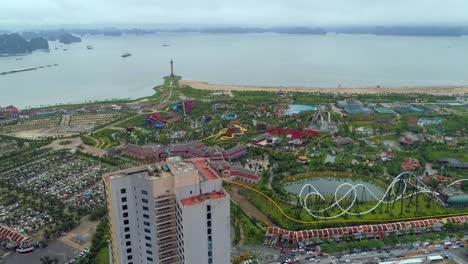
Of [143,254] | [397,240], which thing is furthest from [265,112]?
[143,254]

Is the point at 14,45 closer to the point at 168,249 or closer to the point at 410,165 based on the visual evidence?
the point at 410,165

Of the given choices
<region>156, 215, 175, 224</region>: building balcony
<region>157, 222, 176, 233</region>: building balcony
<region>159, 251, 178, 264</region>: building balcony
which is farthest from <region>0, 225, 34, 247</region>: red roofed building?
<region>156, 215, 175, 224</region>: building balcony

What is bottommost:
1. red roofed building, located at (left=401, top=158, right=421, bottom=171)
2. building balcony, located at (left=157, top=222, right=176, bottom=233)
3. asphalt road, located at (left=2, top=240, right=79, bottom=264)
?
asphalt road, located at (left=2, top=240, right=79, bottom=264)

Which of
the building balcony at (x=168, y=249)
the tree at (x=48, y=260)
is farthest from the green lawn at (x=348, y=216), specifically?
the tree at (x=48, y=260)

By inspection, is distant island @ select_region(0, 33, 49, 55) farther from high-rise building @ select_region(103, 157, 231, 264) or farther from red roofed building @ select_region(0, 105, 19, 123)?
high-rise building @ select_region(103, 157, 231, 264)

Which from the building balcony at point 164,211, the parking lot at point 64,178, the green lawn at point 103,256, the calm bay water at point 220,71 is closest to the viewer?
the building balcony at point 164,211

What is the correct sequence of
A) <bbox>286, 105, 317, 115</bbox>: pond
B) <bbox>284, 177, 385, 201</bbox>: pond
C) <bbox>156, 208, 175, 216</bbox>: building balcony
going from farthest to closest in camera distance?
<bbox>286, 105, 317, 115</bbox>: pond
<bbox>284, 177, 385, 201</bbox>: pond
<bbox>156, 208, 175, 216</bbox>: building balcony

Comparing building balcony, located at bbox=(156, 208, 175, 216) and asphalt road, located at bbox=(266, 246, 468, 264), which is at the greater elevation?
building balcony, located at bbox=(156, 208, 175, 216)

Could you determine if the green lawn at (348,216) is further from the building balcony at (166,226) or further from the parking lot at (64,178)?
the parking lot at (64,178)
